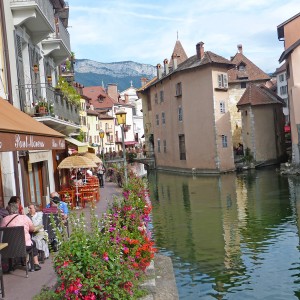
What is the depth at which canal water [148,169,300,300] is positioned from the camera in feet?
37.3

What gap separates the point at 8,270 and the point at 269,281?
6327mm

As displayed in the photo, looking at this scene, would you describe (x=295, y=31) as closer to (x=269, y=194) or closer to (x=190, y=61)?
(x=190, y=61)

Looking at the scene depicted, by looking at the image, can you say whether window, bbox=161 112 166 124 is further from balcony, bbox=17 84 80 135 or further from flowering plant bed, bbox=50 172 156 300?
flowering plant bed, bbox=50 172 156 300

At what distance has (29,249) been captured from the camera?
8930 millimetres

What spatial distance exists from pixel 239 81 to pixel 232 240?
163 ft

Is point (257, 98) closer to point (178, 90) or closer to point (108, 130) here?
point (178, 90)

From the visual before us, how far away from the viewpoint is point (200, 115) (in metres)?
46.8

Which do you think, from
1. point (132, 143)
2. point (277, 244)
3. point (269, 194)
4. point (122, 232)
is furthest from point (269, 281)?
point (132, 143)

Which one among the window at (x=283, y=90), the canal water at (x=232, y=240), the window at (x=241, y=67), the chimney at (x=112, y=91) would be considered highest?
the chimney at (x=112, y=91)

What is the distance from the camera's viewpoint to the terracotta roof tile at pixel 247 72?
211 ft

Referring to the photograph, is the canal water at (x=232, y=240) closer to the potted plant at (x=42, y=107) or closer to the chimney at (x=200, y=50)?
the potted plant at (x=42, y=107)

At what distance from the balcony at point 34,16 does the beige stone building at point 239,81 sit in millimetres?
46196

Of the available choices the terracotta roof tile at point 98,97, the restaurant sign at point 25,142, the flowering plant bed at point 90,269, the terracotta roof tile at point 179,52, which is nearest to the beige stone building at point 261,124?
the terracotta roof tile at point 179,52

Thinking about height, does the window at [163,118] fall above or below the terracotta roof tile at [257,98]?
below
